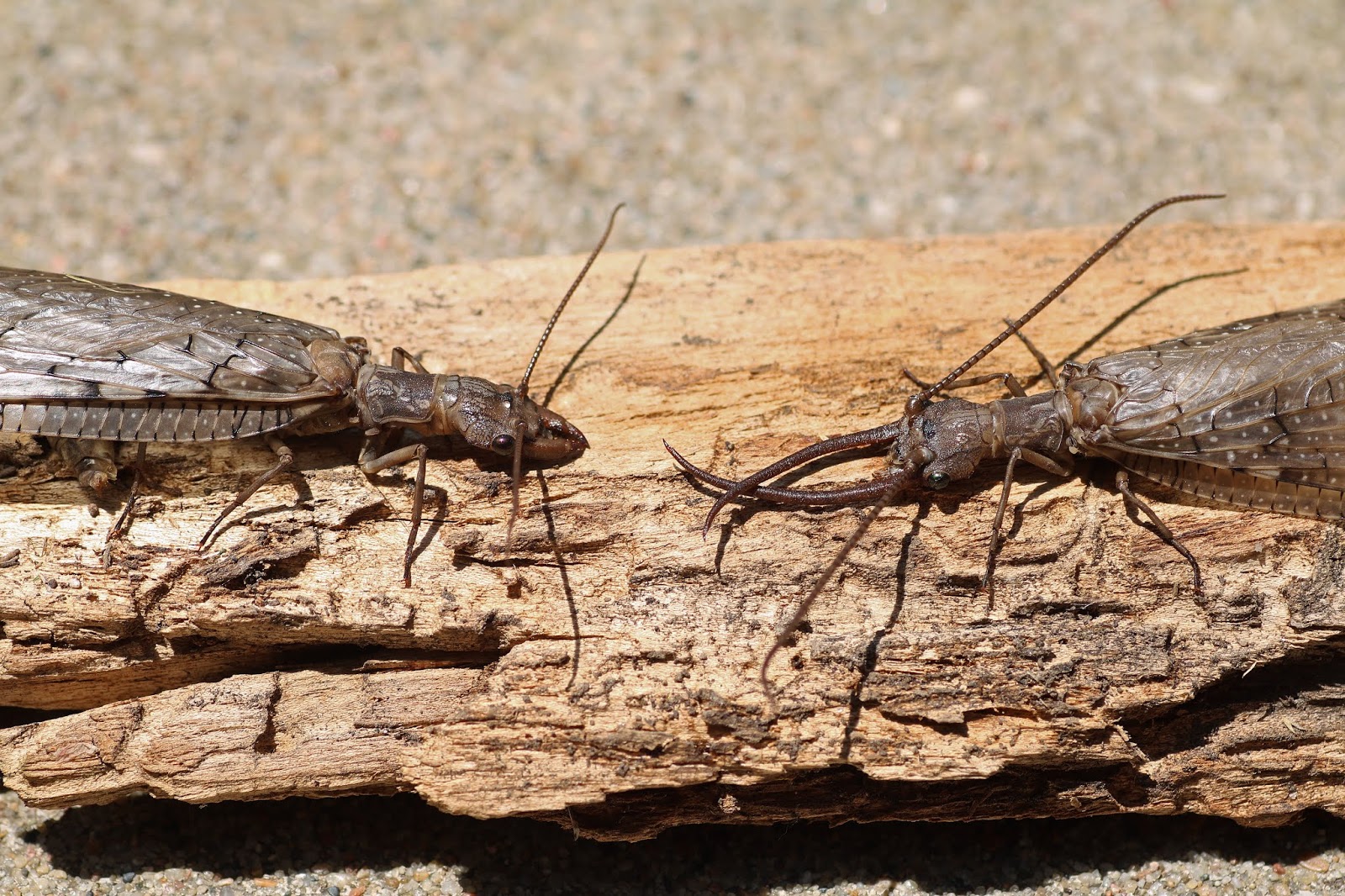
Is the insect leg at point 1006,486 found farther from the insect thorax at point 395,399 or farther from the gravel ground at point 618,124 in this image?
the gravel ground at point 618,124

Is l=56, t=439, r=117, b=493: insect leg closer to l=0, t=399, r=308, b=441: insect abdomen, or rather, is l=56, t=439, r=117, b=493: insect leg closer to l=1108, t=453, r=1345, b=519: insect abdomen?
l=0, t=399, r=308, b=441: insect abdomen

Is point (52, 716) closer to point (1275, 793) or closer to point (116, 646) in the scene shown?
point (116, 646)

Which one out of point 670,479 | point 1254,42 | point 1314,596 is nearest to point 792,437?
point 670,479

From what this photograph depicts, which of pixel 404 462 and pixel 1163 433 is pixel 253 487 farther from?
pixel 1163 433

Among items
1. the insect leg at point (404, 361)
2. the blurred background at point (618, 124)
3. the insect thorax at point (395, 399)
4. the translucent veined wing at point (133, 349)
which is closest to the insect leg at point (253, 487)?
the translucent veined wing at point (133, 349)

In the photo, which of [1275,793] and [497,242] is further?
[497,242]

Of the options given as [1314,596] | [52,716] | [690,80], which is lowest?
[52,716]

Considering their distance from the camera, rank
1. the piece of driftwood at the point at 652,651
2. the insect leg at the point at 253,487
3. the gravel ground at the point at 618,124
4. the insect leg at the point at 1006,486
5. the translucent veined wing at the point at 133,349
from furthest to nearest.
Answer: the gravel ground at the point at 618,124 < the translucent veined wing at the point at 133,349 < the insect leg at the point at 253,487 < the insect leg at the point at 1006,486 < the piece of driftwood at the point at 652,651
